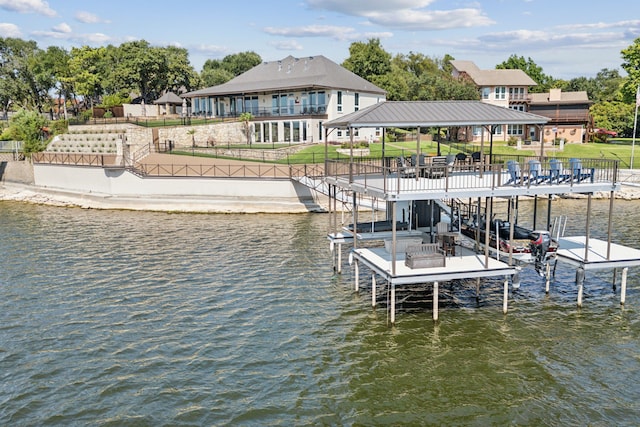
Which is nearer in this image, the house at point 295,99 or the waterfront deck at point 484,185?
the waterfront deck at point 484,185

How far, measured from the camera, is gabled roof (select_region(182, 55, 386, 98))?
61034 millimetres

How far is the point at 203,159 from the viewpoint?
50.0 meters

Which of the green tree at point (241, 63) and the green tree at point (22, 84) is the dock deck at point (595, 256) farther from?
the green tree at point (241, 63)

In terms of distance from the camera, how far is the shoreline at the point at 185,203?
43031mm

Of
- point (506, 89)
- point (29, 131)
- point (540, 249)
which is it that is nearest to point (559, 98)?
point (506, 89)

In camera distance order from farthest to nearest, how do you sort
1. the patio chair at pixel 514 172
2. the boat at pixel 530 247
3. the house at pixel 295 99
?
the house at pixel 295 99 < the boat at pixel 530 247 < the patio chair at pixel 514 172

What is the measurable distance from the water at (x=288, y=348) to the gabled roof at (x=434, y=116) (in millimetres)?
7258

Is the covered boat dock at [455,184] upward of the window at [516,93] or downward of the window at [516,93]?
downward

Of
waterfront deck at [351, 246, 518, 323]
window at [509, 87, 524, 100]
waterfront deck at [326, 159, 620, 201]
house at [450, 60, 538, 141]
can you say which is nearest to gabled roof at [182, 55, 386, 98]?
house at [450, 60, 538, 141]

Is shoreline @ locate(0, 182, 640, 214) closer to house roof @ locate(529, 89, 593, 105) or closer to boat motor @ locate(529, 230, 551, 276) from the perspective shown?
boat motor @ locate(529, 230, 551, 276)

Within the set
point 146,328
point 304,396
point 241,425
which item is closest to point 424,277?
point 304,396

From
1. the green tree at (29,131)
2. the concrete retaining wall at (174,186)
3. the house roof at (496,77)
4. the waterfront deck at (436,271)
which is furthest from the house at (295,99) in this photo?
the waterfront deck at (436,271)

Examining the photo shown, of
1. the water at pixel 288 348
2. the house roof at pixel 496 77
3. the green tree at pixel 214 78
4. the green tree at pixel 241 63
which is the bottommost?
the water at pixel 288 348

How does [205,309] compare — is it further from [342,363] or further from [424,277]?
[424,277]
